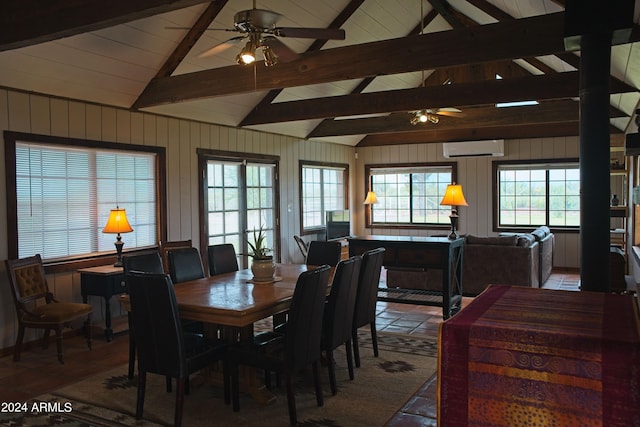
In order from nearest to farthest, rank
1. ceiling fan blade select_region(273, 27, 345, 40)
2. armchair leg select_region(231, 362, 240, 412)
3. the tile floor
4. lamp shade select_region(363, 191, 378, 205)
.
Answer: armchair leg select_region(231, 362, 240, 412) → ceiling fan blade select_region(273, 27, 345, 40) → the tile floor → lamp shade select_region(363, 191, 378, 205)

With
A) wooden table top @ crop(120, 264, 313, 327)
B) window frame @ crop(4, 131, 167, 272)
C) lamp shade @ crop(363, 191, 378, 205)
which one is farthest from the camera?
lamp shade @ crop(363, 191, 378, 205)

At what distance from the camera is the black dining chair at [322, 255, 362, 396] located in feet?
11.9

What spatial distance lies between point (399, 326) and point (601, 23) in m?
3.70

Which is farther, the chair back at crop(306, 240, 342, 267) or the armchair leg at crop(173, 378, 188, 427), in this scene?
the chair back at crop(306, 240, 342, 267)

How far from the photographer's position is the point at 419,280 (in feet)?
22.5

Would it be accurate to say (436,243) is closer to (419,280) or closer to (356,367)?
(419,280)

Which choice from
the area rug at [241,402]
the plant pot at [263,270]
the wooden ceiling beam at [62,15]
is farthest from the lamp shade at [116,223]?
the wooden ceiling beam at [62,15]

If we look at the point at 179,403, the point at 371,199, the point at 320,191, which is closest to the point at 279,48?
the point at 179,403

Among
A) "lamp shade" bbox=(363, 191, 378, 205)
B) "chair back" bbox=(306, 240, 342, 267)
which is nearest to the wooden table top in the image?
"chair back" bbox=(306, 240, 342, 267)

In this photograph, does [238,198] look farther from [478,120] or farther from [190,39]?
[478,120]

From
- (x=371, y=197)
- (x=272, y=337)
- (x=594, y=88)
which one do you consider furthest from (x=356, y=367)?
(x=371, y=197)

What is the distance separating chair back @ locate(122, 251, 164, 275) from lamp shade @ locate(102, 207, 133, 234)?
1134 millimetres

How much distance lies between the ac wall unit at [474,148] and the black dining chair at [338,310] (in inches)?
249

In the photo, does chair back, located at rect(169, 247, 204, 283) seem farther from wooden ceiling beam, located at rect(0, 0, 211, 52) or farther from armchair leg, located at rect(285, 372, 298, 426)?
wooden ceiling beam, located at rect(0, 0, 211, 52)
